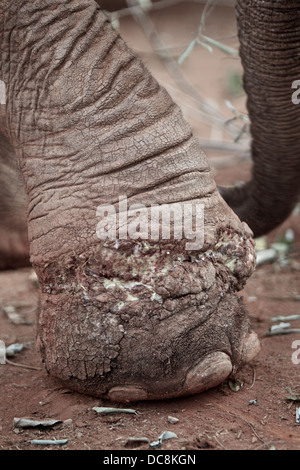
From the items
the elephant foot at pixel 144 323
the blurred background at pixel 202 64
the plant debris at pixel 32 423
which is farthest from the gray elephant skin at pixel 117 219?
the blurred background at pixel 202 64

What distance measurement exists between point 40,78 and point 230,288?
0.71m

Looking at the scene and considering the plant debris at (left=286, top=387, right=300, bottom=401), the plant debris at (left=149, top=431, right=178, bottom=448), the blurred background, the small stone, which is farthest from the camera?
the blurred background

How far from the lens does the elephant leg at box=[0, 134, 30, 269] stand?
104 inches

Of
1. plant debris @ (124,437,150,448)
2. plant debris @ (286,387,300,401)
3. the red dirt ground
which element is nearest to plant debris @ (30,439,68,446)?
the red dirt ground

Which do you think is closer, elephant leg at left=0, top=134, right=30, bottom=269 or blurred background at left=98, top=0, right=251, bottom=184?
elephant leg at left=0, top=134, right=30, bottom=269

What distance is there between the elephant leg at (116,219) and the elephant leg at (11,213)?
522 millimetres

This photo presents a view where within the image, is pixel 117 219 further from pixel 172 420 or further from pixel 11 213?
pixel 11 213

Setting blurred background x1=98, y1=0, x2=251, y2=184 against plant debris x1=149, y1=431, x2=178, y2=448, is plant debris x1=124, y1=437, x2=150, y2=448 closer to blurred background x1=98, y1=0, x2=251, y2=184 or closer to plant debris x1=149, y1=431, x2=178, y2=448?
plant debris x1=149, y1=431, x2=178, y2=448

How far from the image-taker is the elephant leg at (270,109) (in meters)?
2.43

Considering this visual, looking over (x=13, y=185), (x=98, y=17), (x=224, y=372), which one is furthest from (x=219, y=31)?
(x=224, y=372)

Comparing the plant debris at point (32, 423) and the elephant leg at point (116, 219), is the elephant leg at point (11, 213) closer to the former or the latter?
the elephant leg at point (116, 219)

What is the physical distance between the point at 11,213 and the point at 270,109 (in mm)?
955

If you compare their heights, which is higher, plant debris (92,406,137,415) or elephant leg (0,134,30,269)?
elephant leg (0,134,30,269)

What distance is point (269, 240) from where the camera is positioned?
163 inches
